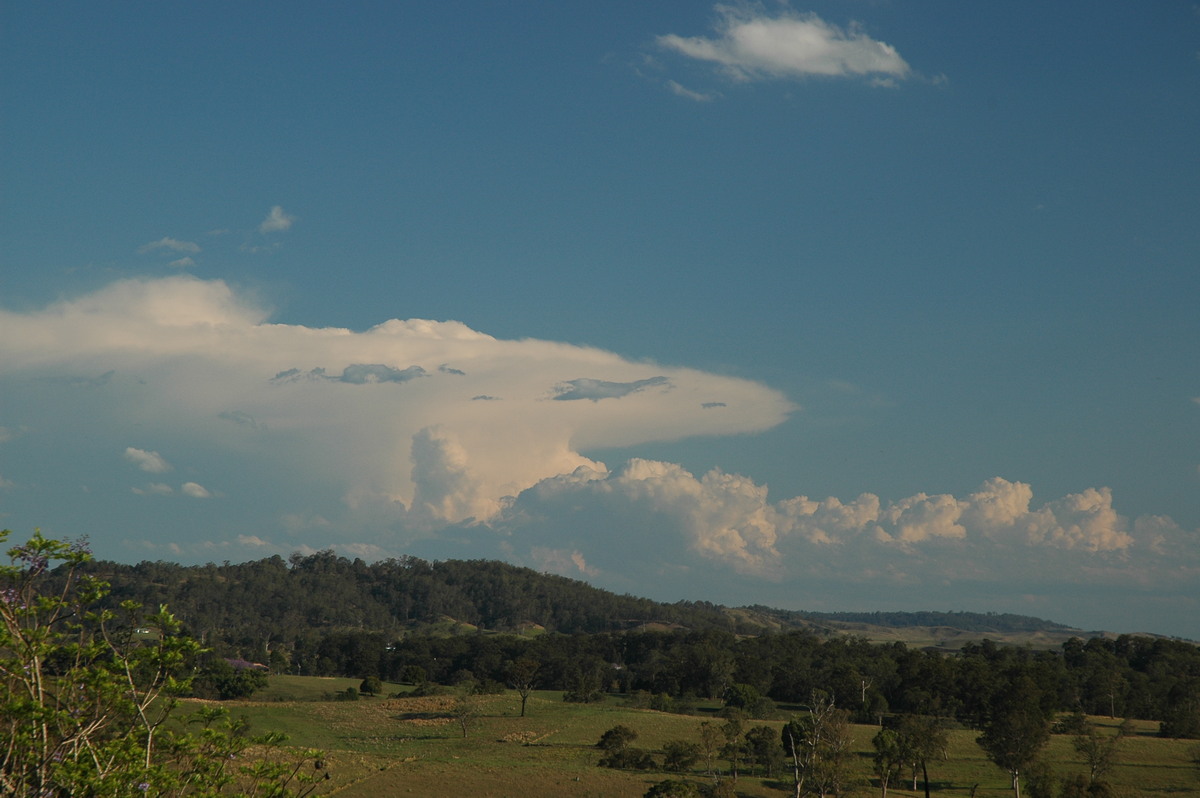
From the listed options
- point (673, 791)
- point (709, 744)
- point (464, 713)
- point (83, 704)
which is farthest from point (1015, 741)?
point (83, 704)

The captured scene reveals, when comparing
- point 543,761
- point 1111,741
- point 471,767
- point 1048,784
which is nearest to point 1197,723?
point 1111,741

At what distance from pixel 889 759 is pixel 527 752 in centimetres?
3596

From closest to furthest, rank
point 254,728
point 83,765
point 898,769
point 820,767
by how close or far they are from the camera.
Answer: point 83,765, point 820,767, point 898,769, point 254,728

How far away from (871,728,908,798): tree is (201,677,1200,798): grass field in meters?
1.57

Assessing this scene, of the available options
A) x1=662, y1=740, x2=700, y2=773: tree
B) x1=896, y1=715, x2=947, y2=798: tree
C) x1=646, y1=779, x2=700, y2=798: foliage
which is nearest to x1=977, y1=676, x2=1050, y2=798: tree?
x1=896, y1=715, x2=947, y2=798: tree

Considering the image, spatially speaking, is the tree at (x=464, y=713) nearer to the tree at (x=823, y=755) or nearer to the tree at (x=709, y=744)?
the tree at (x=709, y=744)

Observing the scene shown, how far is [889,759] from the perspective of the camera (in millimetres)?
77125

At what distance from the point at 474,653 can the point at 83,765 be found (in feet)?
567

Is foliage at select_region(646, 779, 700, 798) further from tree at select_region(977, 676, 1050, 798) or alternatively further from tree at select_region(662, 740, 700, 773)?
tree at select_region(977, 676, 1050, 798)

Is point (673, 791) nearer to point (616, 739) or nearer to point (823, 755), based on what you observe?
point (823, 755)

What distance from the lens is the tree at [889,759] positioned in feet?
252

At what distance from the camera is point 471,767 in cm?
8138

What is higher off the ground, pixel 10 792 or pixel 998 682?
pixel 10 792

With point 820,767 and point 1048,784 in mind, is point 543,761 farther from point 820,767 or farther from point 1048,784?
point 1048,784
